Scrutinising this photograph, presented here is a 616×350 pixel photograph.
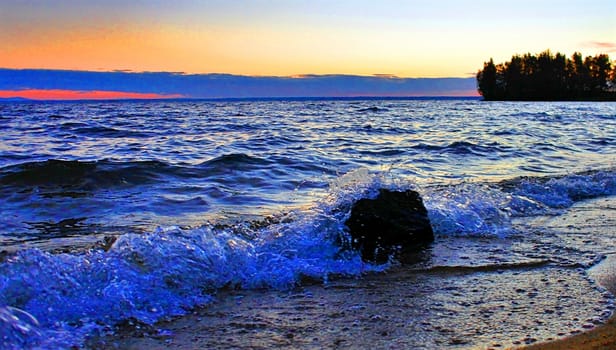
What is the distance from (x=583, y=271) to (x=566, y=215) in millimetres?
2885

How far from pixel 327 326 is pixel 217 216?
4.06m

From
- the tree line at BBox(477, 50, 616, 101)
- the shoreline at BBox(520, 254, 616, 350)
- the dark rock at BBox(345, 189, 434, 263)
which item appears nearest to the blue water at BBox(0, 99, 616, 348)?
the dark rock at BBox(345, 189, 434, 263)

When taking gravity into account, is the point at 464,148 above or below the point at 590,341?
above

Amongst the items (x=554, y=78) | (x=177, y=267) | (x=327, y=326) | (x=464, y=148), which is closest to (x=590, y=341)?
(x=327, y=326)

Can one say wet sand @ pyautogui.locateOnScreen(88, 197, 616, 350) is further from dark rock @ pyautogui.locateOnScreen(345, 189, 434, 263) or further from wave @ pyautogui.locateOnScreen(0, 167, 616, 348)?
dark rock @ pyautogui.locateOnScreen(345, 189, 434, 263)

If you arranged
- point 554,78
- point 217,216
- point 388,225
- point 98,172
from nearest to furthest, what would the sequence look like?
point 388,225 < point 217,216 < point 98,172 < point 554,78

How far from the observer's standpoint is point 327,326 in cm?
346

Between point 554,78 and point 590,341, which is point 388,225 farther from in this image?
point 554,78

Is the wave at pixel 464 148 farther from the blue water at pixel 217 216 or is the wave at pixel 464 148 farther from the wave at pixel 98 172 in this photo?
the wave at pixel 98 172

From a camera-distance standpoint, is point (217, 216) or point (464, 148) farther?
point (464, 148)

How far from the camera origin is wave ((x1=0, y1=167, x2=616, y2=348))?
11.8 feet

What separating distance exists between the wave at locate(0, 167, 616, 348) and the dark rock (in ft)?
0.51

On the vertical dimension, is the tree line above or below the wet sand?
above

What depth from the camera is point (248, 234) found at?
5988 millimetres
